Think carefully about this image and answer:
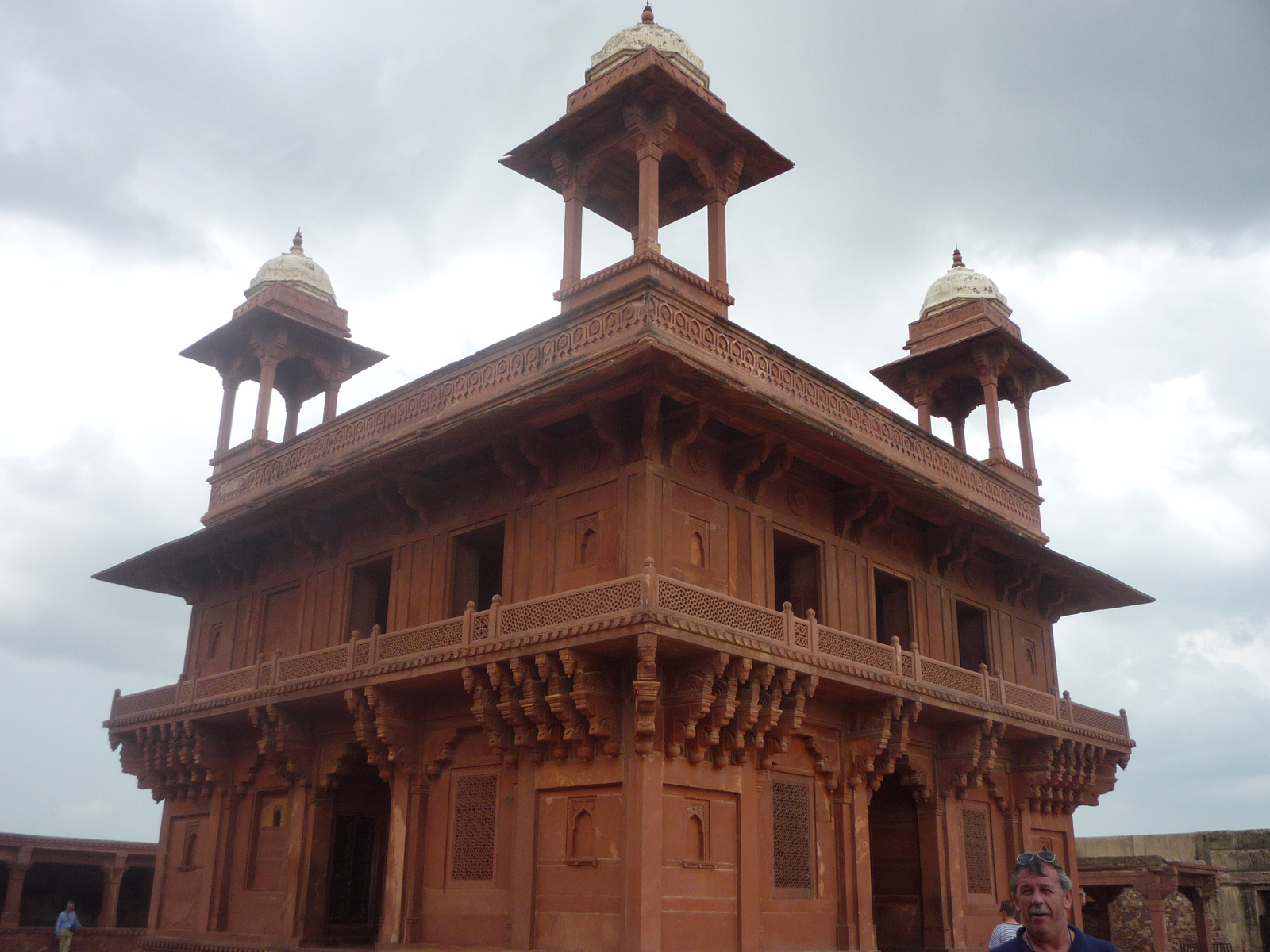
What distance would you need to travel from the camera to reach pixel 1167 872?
70.1 feet

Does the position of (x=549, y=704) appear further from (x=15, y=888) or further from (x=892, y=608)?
(x=15, y=888)

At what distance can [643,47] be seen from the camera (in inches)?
611

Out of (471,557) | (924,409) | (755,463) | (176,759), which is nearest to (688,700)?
(755,463)

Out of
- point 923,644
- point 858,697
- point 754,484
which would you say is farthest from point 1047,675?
point 754,484

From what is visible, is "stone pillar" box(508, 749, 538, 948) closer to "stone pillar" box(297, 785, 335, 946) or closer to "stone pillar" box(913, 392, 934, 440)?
"stone pillar" box(297, 785, 335, 946)

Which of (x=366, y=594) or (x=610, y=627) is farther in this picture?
(x=366, y=594)

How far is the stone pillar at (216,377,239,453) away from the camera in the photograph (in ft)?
68.5

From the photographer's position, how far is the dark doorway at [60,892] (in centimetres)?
2777

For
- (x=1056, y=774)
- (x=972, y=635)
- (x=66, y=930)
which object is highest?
(x=972, y=635)

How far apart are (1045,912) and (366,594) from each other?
14158 mm

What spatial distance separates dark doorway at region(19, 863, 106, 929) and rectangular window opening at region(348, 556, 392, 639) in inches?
588

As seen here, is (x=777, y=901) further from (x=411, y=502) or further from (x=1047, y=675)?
(x=1047, y=675)

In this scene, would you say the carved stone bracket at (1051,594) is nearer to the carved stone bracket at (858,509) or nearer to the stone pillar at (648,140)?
the carved stone bracket at (858,509)

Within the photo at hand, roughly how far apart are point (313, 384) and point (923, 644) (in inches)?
481
